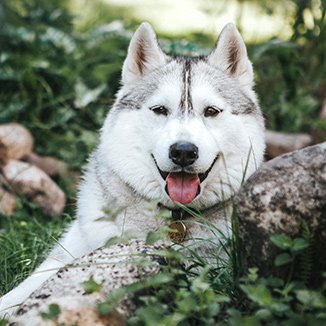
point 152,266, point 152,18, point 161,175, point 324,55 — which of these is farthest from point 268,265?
point 152,18

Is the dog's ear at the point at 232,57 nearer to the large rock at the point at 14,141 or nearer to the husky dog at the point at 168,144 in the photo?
the husky dog at the point at 168,144

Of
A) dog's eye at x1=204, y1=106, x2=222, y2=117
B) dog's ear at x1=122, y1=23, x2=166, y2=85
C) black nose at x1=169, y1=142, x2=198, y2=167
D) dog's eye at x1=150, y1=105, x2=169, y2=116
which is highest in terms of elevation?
dog's ear at x1=122, y1=23, x2=166, y2=85

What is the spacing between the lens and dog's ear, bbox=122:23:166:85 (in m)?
4.23

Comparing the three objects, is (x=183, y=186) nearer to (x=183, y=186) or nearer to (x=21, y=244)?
(x=183, y=186)

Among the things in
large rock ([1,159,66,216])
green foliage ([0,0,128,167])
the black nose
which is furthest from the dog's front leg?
green foliage ([0,0,128,167])

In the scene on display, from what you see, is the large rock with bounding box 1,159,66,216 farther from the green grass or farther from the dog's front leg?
the dog's front leg

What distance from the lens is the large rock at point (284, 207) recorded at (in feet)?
8.93

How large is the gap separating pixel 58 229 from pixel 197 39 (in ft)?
12.7

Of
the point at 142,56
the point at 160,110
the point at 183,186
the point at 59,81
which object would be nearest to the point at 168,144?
the point at 183,186

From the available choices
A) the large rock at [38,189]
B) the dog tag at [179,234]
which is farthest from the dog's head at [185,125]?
the large rock at [38,189]

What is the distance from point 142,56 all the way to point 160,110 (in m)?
→ 0.53

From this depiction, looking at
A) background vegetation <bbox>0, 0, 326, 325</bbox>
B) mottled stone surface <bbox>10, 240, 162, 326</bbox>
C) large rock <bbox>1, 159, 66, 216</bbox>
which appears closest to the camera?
mottled stone surface <bbox>10, 240, 162, 326</bbox>

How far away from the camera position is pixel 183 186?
3730 mm

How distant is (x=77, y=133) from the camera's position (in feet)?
22.9
